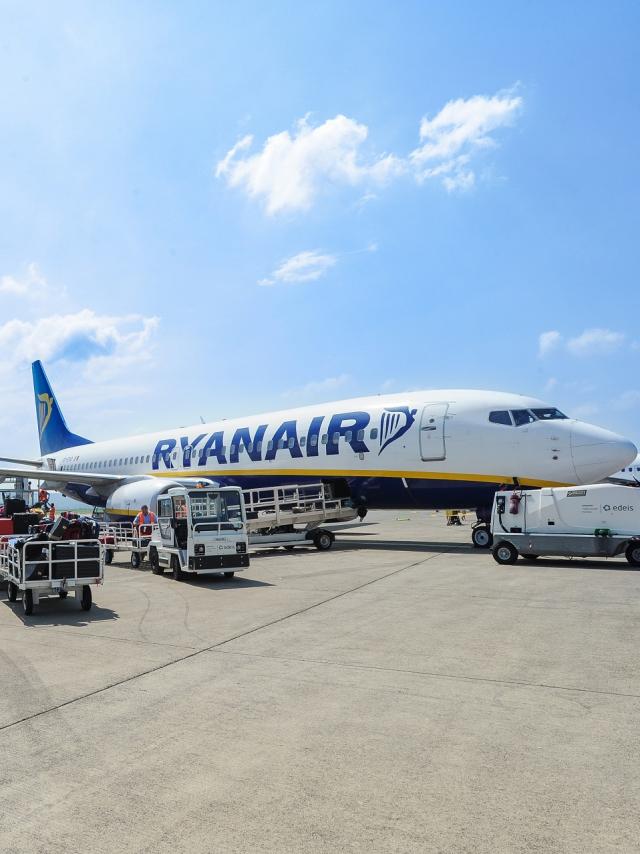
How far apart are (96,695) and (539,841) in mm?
4417

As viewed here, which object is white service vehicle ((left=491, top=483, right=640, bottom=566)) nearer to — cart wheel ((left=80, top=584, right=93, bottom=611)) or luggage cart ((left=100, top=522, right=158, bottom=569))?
luggage cart ((left=100, top=522, right=158, bottom=569))

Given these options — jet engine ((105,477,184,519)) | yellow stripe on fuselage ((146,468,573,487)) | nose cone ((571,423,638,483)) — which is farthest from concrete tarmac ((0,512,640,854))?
jet engine ((105,477,184,519))

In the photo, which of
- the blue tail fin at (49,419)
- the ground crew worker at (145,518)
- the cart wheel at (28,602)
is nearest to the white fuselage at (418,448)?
the ground crew worker at (145,518)

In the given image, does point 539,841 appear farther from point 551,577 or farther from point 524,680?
point 551,577

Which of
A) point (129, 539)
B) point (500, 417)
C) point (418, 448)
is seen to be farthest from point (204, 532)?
point (500, 417)

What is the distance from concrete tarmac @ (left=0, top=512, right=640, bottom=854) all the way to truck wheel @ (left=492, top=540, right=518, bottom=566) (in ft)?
15.5

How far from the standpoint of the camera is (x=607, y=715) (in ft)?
18.6

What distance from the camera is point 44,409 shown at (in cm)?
4122

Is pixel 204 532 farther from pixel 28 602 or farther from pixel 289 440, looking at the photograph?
pixel 289 440

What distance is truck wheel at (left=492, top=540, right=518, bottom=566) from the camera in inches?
623

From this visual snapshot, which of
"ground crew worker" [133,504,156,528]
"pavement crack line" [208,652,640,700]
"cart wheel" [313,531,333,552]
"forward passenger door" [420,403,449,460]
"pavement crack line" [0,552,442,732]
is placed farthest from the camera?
"cart wheel" [313,531,333,552]

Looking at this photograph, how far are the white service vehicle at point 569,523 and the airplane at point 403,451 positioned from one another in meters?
2.07

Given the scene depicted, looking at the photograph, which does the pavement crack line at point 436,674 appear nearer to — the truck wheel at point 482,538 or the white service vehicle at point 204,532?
the white service vehicle at point 204,532

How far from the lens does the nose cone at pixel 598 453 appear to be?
1702 centimetres
